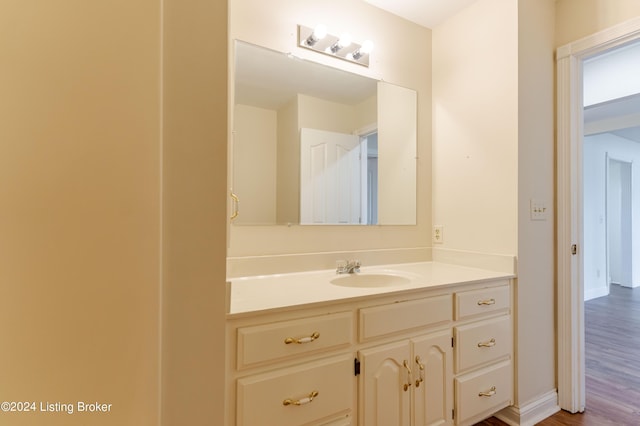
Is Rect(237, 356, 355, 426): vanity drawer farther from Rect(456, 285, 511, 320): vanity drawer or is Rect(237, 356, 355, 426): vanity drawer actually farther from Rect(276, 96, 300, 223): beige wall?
Rect(276, 96, 300, 223): beige wall

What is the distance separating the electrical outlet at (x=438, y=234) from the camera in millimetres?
2055

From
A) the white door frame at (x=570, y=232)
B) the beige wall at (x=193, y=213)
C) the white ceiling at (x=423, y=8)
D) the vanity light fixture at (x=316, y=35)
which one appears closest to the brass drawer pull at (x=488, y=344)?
the white door frame at (x=570, y=232)

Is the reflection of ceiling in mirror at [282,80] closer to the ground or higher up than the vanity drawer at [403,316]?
higher up

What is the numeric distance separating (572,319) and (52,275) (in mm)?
2328

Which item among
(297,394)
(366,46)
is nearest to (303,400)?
(297,394)

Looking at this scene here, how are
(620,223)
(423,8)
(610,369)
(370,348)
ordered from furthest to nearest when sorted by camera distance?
1. (620,223)
2. (610,369)
3. (423,8)
4. (370,348)

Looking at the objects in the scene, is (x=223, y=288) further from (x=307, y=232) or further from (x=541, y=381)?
(x=541, y=381)

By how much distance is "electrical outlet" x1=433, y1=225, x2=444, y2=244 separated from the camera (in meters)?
2.05

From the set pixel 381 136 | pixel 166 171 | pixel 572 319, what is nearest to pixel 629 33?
A: pixel 381 136

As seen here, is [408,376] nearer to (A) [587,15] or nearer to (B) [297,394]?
(B) [297,394]

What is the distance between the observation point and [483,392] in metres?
1.53

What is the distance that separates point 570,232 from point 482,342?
2.80 ft

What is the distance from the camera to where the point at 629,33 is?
1567 mm

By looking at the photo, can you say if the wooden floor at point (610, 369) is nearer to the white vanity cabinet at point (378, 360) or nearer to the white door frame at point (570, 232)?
the white door frame at point (570, 232)
